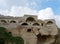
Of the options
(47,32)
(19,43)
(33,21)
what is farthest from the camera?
(33,21)

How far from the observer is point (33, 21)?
42281 millimetres

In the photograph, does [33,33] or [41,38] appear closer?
[33,33]

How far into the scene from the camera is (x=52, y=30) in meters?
29.7

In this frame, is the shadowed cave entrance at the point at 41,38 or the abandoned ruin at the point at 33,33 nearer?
the abandoned ruin at the point at 33,33

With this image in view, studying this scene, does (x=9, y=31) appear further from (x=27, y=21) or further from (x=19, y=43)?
(x=27, y=21)

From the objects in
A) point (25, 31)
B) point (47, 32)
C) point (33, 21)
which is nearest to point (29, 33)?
point (25, 31)

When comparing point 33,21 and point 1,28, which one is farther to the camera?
point 33,21

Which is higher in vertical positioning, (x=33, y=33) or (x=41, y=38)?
(x=33, y=33)

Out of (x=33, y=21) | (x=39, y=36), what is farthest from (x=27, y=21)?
(x=39, y=36)

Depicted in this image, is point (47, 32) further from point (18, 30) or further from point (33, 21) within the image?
point (33, 21)

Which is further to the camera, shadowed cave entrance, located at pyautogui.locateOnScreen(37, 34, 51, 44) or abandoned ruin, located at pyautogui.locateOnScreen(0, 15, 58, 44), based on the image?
shadowed cave entrance, located at pyautogui.locateOnScreen(37, 34, 51, 44)

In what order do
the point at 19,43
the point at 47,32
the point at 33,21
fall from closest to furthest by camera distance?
1. the point at 19,43
2. the point at 47,32
3. the point at 33,21

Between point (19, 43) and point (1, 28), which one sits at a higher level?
point (1, 28)

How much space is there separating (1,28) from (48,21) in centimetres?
1769
